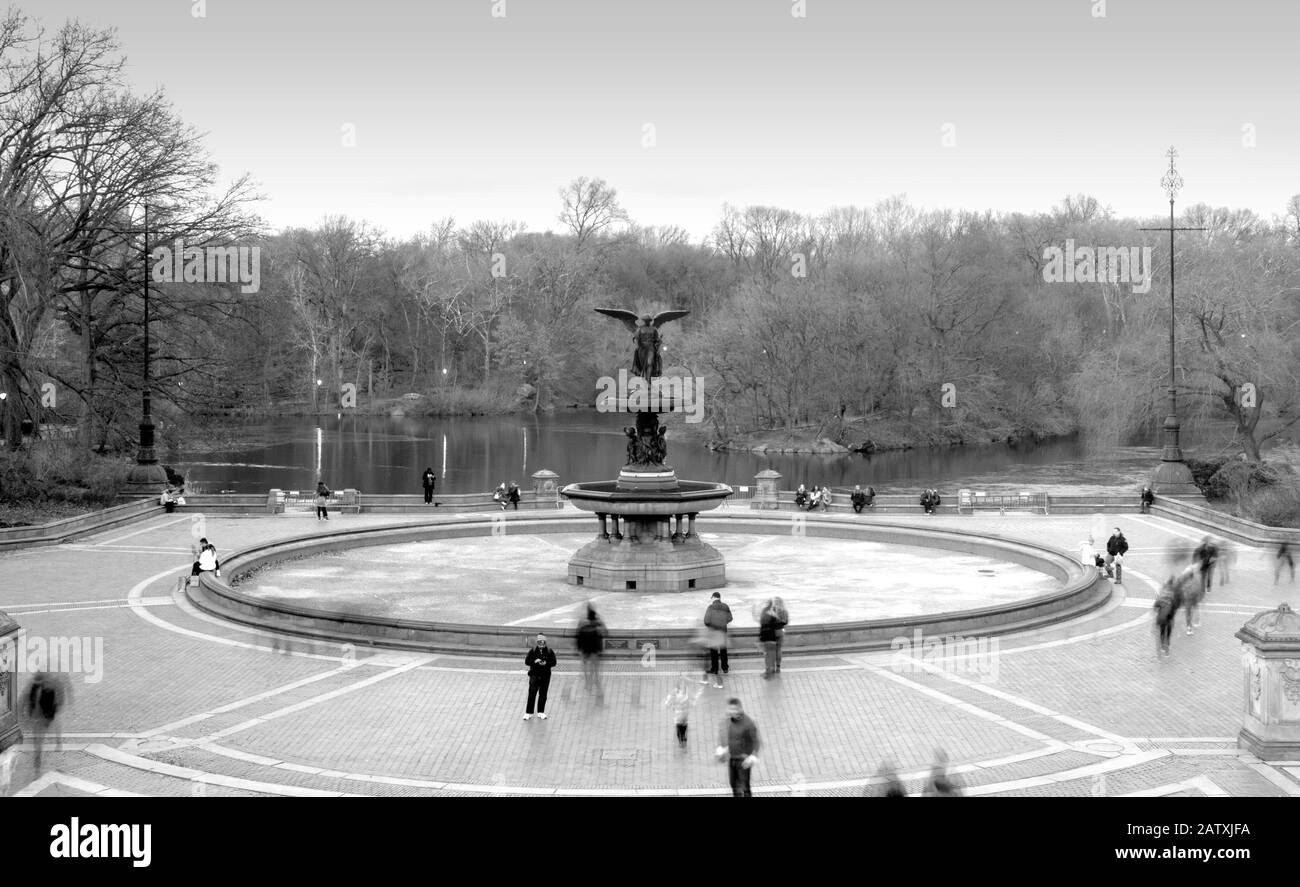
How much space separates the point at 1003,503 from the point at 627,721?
2908 centimetres

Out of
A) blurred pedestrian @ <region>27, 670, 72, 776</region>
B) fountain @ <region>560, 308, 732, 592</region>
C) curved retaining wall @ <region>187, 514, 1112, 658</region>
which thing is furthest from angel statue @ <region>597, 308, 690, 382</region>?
blurred pedestrian @ <region>27, 670, 72, 776</region>

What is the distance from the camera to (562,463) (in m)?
74.6

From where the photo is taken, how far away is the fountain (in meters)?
27.3

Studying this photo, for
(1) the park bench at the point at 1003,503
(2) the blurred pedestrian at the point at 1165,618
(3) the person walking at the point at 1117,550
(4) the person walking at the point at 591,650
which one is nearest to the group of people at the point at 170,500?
(1) the park bench at the point at 1003,503

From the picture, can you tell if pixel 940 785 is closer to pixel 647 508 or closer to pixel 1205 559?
pixel 647 508

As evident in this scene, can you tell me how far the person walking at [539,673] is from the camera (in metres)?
17.2

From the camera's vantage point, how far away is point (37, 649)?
71.2 ft

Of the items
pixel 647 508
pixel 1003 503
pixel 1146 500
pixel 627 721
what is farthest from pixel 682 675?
pixel 1003 503

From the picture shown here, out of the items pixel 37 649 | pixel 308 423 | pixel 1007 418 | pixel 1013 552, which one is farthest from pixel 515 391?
pixel 37 649

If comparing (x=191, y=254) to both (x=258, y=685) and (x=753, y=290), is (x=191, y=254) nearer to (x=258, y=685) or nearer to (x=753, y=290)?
(x=258, y=685)

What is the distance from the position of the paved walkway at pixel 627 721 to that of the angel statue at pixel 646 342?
909 centimetres

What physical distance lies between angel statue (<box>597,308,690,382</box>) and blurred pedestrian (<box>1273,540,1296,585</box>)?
13966 mm
